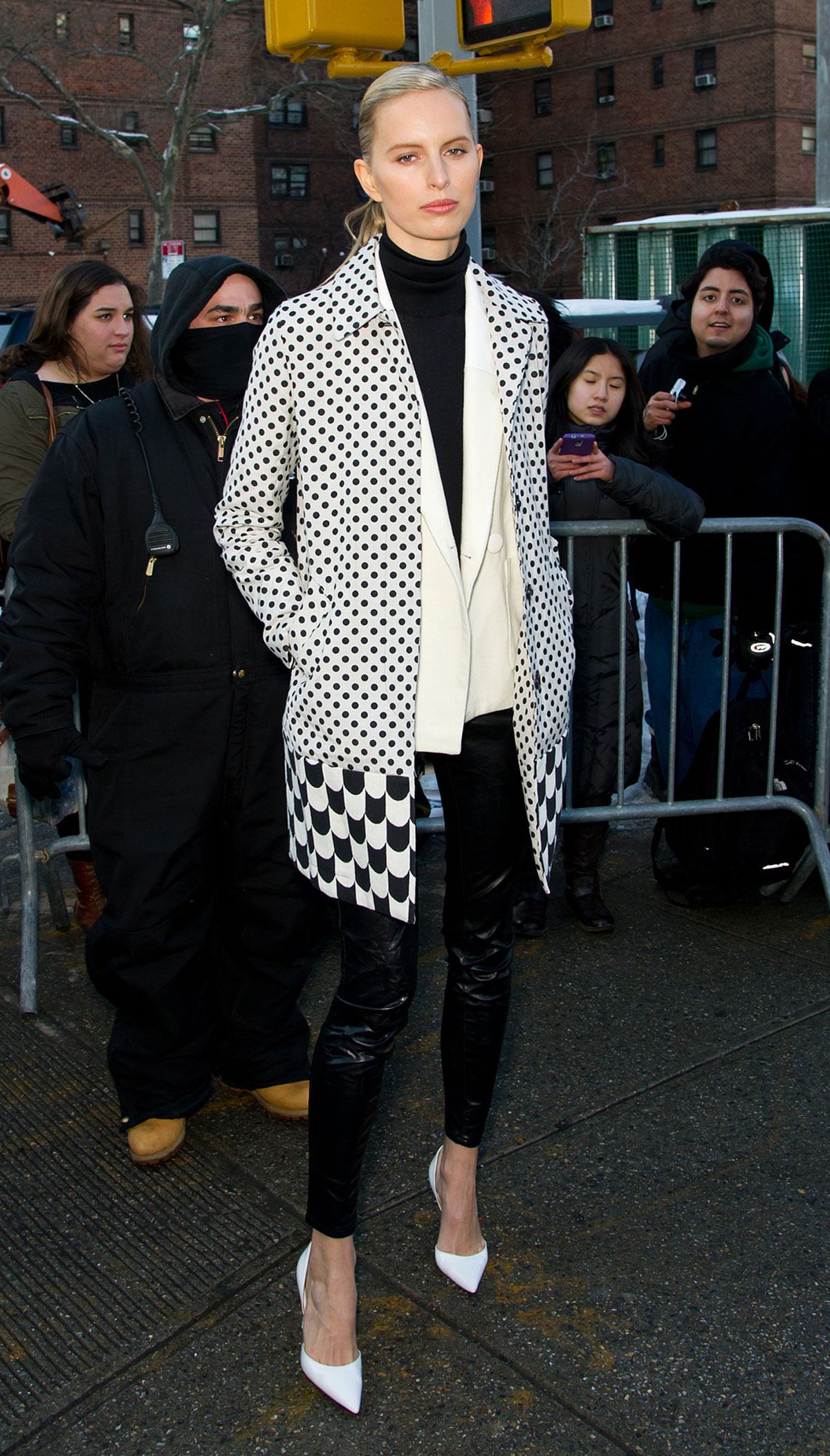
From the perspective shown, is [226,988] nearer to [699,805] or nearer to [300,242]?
[699,805]

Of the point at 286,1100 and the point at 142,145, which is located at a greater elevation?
the point at 142,145

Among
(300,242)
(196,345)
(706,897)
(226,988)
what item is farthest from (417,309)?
(300,242)

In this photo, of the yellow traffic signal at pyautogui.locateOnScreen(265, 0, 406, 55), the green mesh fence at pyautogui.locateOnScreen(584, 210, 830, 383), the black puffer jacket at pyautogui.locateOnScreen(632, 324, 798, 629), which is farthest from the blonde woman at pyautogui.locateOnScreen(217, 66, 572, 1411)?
the green mesh fence at pyautogui.locateOnScreen(584, 210, 830, 383)

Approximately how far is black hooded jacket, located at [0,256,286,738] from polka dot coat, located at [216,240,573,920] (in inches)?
23.3

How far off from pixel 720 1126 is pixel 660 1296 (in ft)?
2.24

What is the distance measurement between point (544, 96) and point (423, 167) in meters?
60.6

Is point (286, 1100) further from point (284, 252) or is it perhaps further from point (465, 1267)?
point (284, 252)

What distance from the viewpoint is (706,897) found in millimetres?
4641

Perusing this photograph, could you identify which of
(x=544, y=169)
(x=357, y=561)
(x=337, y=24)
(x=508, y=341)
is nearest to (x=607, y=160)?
(x=544, y=169)

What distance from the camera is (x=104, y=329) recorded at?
180 inches

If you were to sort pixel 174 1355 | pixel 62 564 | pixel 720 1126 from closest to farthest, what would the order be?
pixel 174 1355, pixel 62 564, pixel 720 1126

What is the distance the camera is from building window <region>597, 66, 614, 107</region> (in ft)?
180

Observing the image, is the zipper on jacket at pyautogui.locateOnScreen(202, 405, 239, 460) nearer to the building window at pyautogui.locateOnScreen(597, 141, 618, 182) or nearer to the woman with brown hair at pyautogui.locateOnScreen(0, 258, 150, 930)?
the woman with brown hair at pyautogui.locateOnScreen(0, 258, 150, 930)

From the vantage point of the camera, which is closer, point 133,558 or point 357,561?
point 357,561
